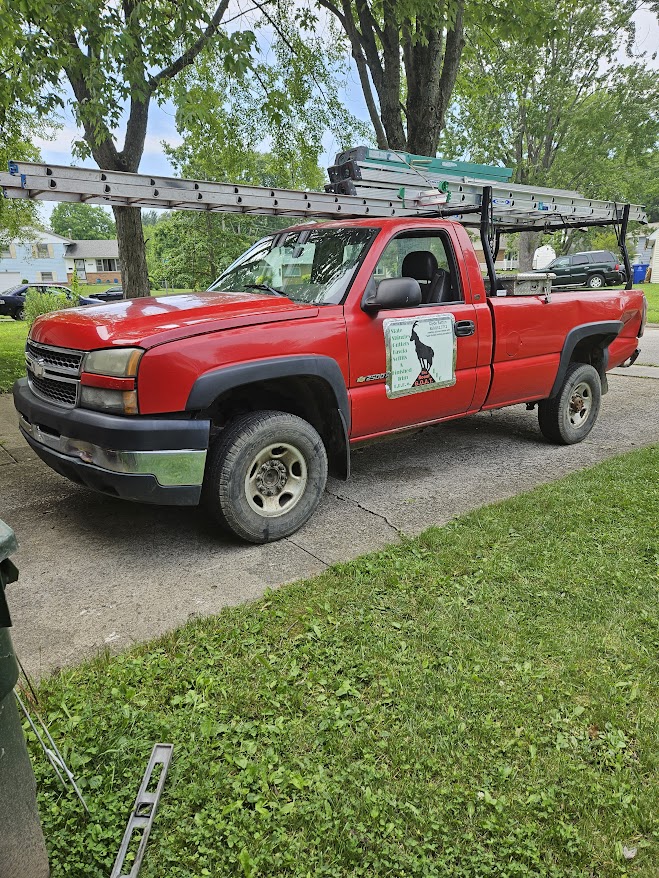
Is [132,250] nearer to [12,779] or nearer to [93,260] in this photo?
[12,779]

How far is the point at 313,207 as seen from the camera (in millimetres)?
4676

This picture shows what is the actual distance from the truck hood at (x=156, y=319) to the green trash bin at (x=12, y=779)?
194 cm

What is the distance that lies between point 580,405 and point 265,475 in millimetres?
3619

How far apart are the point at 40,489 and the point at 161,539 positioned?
1474 mm

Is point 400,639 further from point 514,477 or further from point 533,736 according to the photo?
point 514,477

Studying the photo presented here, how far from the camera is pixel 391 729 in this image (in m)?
2.25

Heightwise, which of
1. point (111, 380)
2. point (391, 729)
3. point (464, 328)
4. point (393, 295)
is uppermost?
point (393, 295)

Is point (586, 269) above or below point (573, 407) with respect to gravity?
above

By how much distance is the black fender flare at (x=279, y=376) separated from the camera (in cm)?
337

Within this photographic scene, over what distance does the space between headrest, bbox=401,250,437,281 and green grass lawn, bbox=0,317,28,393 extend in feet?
23.2

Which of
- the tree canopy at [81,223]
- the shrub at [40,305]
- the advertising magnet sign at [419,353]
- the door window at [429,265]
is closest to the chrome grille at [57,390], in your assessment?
the advertising magnet sign at [419,353]

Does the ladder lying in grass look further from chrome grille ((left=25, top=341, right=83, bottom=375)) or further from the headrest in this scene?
chrome grille ((left=25, top=341, right=83, bottom=375))

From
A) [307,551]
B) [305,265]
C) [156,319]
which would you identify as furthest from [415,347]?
[156,319]

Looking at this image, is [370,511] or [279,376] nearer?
[279,376]
